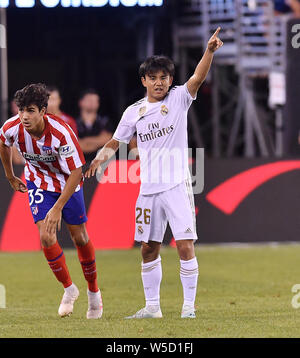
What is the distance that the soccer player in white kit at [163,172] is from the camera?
25.8ft

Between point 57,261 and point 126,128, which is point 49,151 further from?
→ point 57,261

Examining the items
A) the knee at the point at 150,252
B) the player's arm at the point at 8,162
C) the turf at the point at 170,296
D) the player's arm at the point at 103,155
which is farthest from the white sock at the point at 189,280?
the player's arm at the point at 8,162

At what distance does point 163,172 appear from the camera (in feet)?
26.0

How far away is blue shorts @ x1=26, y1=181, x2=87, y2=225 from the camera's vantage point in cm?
800

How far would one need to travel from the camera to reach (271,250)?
13969mm

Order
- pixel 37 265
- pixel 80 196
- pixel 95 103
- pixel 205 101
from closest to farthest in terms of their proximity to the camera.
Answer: pixel 80 196
pixel 37 265
pixel 95 103
pixel 205 101

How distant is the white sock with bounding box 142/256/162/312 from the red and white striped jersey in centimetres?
87

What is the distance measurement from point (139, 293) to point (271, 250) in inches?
177

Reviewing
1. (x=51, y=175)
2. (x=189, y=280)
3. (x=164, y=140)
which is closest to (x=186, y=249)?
(x=189, y=280)

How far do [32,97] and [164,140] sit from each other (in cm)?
108

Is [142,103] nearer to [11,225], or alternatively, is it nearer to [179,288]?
[179,288]

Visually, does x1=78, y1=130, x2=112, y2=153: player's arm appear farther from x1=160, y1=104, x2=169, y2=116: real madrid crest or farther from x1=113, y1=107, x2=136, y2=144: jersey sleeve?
→ x1=160, y1=104, x2=169, y2=116: real madrid crest
